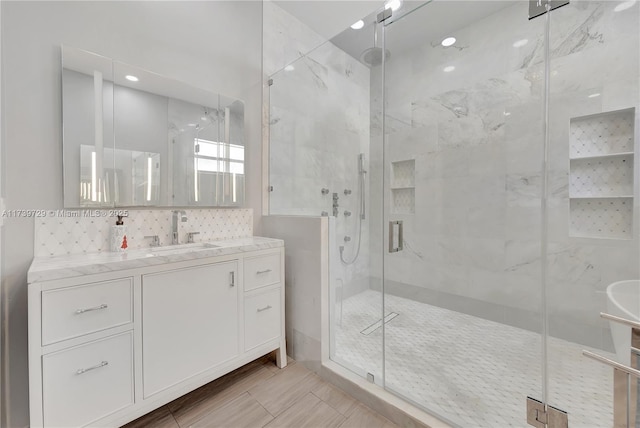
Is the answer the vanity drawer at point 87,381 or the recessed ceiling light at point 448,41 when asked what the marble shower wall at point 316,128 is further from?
the vanity drawer at point 87,381

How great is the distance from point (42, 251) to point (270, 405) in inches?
58.0

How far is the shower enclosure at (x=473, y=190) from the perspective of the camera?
163cm

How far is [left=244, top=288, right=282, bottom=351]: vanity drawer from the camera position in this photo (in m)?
1.68

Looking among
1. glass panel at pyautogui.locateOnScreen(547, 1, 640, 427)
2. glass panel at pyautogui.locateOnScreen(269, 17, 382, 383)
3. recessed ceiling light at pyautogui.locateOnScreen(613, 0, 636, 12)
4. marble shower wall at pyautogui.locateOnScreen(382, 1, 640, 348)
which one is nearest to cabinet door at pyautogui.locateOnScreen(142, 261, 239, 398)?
glass panel at pyautogui.locateOnScreen(269, 17, 382, 383)

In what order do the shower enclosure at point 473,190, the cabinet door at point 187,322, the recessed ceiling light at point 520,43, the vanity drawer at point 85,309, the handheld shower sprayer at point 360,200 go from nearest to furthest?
the vanity drawer at point 85,309, the cabinet door at point 187,322, the shower enclosure at point 473,190, the recessed ceiling light at point 520,43, the handheld shower sprayer at point 360,200

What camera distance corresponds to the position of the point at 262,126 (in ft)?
7.73

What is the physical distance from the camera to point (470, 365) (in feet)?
5.77

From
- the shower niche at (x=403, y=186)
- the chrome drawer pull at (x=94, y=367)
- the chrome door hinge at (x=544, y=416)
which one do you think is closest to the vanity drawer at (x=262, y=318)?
the chrome drawer pull at (x=94, y=367)

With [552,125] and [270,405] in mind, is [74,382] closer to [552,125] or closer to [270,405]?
[270,405]

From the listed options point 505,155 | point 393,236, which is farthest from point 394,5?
point 393,236

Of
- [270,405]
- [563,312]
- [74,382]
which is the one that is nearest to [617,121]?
[563,312]

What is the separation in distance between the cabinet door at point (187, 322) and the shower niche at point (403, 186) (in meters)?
1.42

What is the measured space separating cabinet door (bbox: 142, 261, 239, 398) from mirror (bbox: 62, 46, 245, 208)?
2.11ft

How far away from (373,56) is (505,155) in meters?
1.38
